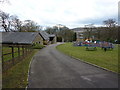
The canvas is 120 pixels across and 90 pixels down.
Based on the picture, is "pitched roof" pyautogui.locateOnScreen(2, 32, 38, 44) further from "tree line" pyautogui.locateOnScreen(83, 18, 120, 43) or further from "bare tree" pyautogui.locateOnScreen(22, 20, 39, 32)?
"tree line" pyautogui.locateOnScreen(83, 18, 120, 43)

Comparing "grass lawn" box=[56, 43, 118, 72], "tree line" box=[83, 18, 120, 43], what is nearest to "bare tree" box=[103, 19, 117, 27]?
"tree line" box=[83, 18, 120, 43]

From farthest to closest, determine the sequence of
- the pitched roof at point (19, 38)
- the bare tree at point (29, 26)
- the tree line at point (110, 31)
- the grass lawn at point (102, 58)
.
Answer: the bare tree at point (29, 26) → the tree line at point (110, 31) → the pitched roof at point (19, 38) → the grass lawn at point (102, 58)

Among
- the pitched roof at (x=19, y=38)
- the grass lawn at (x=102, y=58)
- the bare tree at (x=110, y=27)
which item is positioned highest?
the bare tree at (x=110, y=27)

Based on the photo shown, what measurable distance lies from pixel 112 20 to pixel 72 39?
2353 cm

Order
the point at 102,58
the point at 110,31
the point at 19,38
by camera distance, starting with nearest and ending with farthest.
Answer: the point at 102,58, the point at 19,38, the point at 110,31

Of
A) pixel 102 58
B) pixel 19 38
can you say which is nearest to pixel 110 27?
pixel 102 58

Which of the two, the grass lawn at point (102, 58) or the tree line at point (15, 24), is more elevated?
the tree line at point (15, 24)

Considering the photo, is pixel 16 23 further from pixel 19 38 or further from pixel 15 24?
pixel 19 38

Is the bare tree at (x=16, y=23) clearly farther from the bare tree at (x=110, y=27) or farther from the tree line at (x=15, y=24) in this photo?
the bare tree at (x=110, y=27)

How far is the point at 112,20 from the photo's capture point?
129ft

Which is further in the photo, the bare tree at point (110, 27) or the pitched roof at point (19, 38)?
the bare tree at point (110, 27)

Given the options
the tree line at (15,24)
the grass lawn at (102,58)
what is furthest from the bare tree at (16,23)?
the grass lawn at (102,58)

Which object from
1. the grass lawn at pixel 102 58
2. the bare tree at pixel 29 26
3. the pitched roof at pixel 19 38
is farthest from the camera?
the bare tree at pixel 29 26

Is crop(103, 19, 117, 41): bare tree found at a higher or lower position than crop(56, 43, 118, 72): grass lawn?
higher
